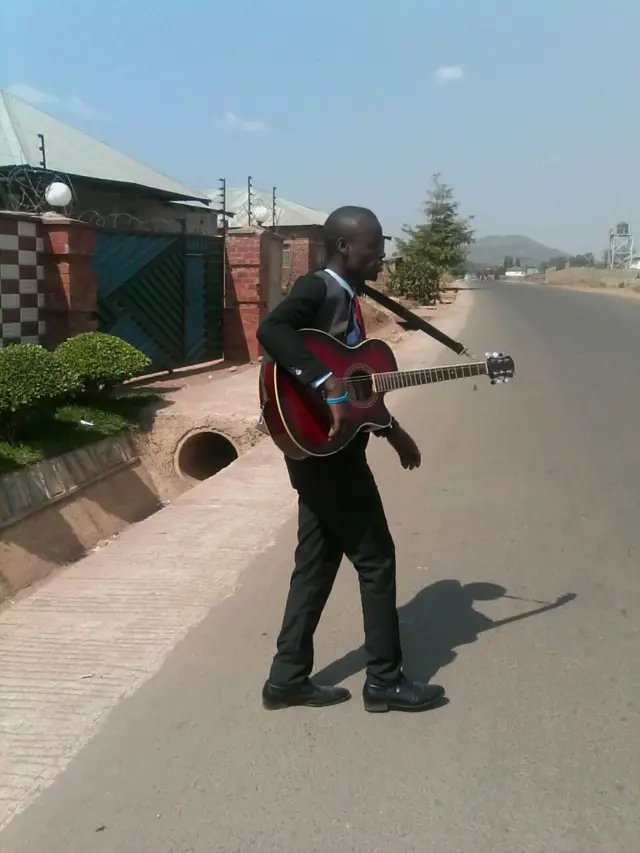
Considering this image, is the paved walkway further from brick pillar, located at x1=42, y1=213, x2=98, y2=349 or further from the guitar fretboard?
brick pillar, located at x1=42, y1=213, x2=98, y2=349

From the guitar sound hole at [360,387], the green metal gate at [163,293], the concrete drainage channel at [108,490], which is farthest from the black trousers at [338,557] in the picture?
the green metal gate at [163,293]

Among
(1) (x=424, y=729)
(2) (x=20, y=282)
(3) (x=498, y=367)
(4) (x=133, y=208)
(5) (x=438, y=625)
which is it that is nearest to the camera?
(1) (x=424, y=729)

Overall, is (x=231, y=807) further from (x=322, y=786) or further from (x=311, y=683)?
(x=311, y=683)

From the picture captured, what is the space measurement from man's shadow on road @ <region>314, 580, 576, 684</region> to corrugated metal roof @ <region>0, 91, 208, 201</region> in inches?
507

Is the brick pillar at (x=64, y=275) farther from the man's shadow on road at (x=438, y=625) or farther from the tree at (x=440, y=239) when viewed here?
the tree at (x=440, y=239)

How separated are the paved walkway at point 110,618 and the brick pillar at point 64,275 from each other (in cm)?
316

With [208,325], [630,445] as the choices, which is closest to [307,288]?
[630,445]

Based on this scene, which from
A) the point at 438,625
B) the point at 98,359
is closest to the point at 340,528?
the point at 438,625

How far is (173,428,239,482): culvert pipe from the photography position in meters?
8.12

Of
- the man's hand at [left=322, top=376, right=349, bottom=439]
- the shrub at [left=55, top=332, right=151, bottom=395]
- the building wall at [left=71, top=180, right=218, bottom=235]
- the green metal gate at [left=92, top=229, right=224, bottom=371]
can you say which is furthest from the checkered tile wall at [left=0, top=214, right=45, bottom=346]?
the building wall at [left=71, top=180, right=218, bottom=235]

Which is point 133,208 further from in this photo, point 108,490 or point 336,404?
point 336,404

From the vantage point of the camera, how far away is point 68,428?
23.0ft

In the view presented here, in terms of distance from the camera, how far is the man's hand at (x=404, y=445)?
3209mm

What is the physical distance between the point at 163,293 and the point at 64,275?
8.20 feet
